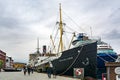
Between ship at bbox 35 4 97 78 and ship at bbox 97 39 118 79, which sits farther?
ship at bbox 97 39 118 79

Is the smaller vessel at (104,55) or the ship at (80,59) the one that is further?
the smaller vessel at (104,55)

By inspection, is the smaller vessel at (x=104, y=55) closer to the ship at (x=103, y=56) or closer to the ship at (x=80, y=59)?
the ship at (x=103, y=56)

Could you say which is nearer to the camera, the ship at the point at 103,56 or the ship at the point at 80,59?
the ship at the point at 80,59

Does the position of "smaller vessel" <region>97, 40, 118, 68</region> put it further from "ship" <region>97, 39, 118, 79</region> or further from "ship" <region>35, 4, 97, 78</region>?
"ship" <region>35, 4, 97, 78</region>

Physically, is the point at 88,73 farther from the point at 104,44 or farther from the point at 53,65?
the point at 53,65

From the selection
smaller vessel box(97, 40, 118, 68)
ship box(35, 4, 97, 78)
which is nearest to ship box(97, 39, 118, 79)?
smaller vessel box(97, 40, 118, 68)

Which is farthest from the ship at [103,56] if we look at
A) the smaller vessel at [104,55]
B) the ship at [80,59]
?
the ship at [80,59]

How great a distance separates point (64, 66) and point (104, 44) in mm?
6275

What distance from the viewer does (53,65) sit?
44.0 m

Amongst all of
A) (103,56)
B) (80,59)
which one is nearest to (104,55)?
(103,56)

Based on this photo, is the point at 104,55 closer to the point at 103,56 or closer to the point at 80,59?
the point at 103,56

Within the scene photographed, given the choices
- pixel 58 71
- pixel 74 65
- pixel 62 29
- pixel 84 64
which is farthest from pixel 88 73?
pixel 62 29

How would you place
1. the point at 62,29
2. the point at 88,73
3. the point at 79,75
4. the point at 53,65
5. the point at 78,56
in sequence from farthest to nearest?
the point at 62,29, the point at 53,65, the point at 78,56, the point at 88,73, the point at 79,75

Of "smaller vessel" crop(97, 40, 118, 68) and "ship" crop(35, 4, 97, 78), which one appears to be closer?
"ship" crop(35, 4, 97, 78)
